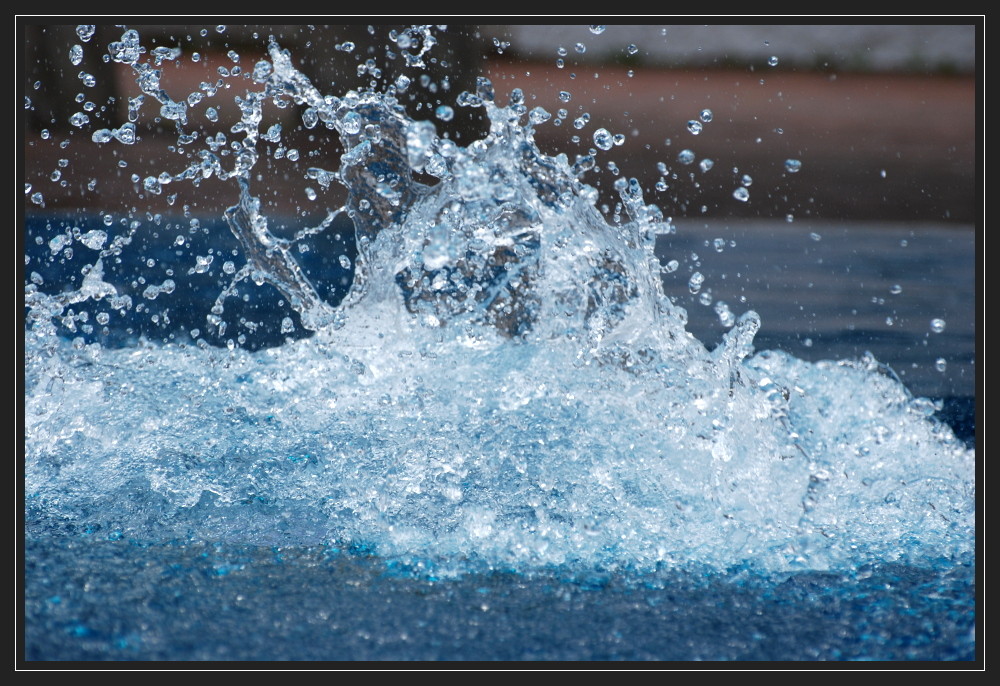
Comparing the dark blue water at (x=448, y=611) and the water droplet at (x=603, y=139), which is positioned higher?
the water droplet at (x=603, y=139)

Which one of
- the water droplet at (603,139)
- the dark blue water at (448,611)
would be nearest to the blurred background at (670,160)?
the water droplet at (603,139)

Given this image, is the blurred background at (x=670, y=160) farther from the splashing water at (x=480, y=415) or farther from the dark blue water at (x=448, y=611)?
the dark blue water at (x=448, y=611)

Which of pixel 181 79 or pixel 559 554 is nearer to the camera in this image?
pixel 559 554

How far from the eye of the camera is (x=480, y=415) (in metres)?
1.92

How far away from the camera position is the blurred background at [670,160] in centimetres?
346

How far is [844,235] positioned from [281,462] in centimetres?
442

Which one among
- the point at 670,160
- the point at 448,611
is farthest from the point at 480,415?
the point at 670,160

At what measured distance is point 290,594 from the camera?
1450 millimetres

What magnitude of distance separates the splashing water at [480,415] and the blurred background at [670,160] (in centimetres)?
30

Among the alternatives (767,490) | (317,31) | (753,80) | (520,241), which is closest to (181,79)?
(317,31)

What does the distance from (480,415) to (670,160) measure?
22.7 feet

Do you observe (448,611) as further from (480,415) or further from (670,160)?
(670,160)

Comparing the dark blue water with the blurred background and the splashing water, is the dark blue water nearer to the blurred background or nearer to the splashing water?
the splashing water

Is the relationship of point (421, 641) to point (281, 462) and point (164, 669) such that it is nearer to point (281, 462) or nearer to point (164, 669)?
point (164, 669)
